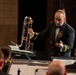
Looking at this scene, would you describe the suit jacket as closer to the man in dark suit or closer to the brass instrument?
the man in dark suit

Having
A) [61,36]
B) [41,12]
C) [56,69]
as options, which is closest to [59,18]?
[61,36]

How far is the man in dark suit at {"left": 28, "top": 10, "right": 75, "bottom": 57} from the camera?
631 cm

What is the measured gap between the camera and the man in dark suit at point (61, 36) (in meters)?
6.31

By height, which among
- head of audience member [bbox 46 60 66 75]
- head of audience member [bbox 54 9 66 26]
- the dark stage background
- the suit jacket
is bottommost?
head of audience member [bbox 46 60 66 75]

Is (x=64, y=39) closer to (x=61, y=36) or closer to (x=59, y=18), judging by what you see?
(x=61, y=36)

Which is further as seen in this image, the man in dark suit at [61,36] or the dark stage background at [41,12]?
the dark stage background at [41,12]

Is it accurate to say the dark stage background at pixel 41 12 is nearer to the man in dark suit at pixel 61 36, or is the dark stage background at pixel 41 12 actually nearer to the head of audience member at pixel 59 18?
the man in dark suit at pixel 61 36

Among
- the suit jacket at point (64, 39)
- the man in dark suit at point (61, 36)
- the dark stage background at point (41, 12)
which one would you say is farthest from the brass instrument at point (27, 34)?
the dark stage background at point (41, 12)

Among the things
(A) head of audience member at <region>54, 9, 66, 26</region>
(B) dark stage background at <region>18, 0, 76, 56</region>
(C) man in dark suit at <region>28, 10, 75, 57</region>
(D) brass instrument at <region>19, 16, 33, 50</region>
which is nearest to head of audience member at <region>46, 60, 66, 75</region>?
(C) man in dark suit at <region>28, 10, 75, 57</region>

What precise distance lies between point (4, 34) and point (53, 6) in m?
1.36

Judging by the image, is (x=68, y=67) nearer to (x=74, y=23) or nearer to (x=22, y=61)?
(x=22, y=61)

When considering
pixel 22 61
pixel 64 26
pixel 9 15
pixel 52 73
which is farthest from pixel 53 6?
pixel 52 73

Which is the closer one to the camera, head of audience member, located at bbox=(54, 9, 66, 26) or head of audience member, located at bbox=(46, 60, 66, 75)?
head of audience member, located at bbox=(46, 60, 66, 75)

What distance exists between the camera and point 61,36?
6469mm
